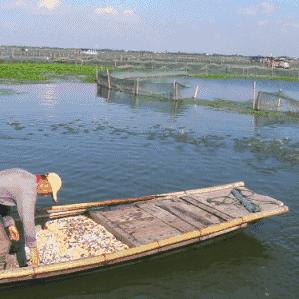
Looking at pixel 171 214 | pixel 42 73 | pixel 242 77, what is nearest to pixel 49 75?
pixel 42 73

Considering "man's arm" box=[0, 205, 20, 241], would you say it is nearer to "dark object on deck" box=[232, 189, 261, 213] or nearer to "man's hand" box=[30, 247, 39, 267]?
"man's hand" box=[30, 247, 39, 267]

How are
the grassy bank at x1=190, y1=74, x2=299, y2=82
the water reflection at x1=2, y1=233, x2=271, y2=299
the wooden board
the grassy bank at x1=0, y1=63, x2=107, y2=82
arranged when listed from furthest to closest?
the grassy bank at x1=190, y1=74, x2=299, y2=82, the grassy bank at x1=0, y1=63, x2=107, y2=82, the wooden board, the water reflection at x1=2, y1=233, x2=271, y2=299

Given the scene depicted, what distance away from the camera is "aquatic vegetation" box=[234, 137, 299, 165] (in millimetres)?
17781

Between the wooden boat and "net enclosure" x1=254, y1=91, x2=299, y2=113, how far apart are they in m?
19.2

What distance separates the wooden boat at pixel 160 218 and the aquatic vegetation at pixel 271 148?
6638 millimetres

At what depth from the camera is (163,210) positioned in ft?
33.6

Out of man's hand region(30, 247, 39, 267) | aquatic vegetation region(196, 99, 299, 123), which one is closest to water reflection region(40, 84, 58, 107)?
aquatic vegetation region(196, 99, 299, 123)

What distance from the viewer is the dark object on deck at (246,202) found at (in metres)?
10.2

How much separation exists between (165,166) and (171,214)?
19.0 feet

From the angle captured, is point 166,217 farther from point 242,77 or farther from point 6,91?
point 242,77

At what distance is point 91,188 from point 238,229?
197 inches

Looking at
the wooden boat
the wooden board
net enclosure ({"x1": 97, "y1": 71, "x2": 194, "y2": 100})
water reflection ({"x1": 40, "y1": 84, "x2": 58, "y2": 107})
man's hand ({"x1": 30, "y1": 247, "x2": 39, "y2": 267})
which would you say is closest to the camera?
man's hand ({"x1": 30, "y1": 247, "x2": 39, "y2": 267})

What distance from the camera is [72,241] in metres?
8.76

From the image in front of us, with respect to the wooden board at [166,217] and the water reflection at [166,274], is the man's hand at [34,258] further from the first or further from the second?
the wooden board at [166,217]
